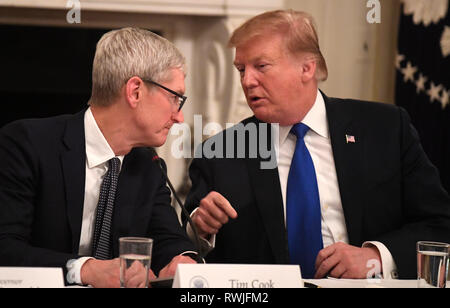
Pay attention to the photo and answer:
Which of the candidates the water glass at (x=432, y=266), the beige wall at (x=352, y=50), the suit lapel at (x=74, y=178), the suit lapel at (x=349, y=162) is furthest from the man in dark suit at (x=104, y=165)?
the beige wall at (x=352, y=50)

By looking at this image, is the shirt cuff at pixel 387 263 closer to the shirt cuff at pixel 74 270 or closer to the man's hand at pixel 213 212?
the man's hand at pixel 213 212

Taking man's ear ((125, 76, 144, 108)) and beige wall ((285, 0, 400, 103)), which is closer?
man's ear ((125, 76, 144, 108))

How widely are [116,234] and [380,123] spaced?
0.91 meters

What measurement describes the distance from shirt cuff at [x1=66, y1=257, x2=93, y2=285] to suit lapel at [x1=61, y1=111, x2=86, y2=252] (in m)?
0.23

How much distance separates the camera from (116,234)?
187 centimetres

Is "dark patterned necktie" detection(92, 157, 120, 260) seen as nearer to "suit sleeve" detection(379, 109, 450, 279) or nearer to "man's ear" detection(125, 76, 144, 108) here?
"man's ear" detection(125, 76, 144, 108)

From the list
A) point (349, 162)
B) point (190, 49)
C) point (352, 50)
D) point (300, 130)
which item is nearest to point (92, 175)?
point (300, 130)

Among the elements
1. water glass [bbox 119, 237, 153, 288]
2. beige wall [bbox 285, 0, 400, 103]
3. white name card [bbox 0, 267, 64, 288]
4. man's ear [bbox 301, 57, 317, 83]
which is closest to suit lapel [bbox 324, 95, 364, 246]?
man's ear [bbox 301, 57, 317, 83]

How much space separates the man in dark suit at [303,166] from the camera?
6.86 feet

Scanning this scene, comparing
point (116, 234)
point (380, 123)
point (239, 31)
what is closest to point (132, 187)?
point (116, 234)

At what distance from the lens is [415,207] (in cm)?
213

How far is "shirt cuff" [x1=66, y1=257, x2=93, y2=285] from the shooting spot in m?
1.56

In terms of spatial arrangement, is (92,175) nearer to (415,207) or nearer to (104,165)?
(104,165)

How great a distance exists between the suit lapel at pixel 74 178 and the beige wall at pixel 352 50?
Result: 2081 mm
